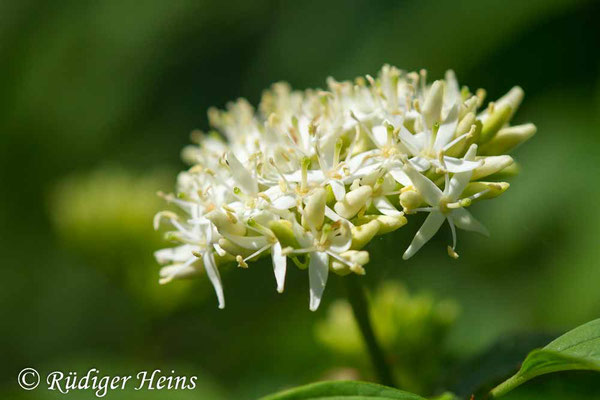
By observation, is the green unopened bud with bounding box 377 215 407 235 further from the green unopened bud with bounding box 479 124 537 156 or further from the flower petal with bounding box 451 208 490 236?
the green unopened bud with bounding box 479 124 537 156

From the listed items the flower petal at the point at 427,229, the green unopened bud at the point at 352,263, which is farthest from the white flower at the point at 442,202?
the green unopened bud at the point at 352,263

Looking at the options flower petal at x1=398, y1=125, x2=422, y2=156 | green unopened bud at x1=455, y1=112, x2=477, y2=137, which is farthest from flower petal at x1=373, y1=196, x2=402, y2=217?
green unopened bud at x1=455, y1=112, x2=477, y2=137

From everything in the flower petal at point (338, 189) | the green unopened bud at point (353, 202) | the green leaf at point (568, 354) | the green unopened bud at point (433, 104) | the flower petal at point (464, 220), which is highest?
the green unopened bud at point (433, 104)

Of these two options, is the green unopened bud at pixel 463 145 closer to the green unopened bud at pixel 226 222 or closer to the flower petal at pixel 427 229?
the flower petal at pixel 427 229

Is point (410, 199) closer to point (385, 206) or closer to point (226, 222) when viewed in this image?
point (385, 206)

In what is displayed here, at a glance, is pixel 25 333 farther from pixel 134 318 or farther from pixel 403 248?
pixel 403 248

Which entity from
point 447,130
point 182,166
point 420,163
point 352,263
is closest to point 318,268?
point 352,263
